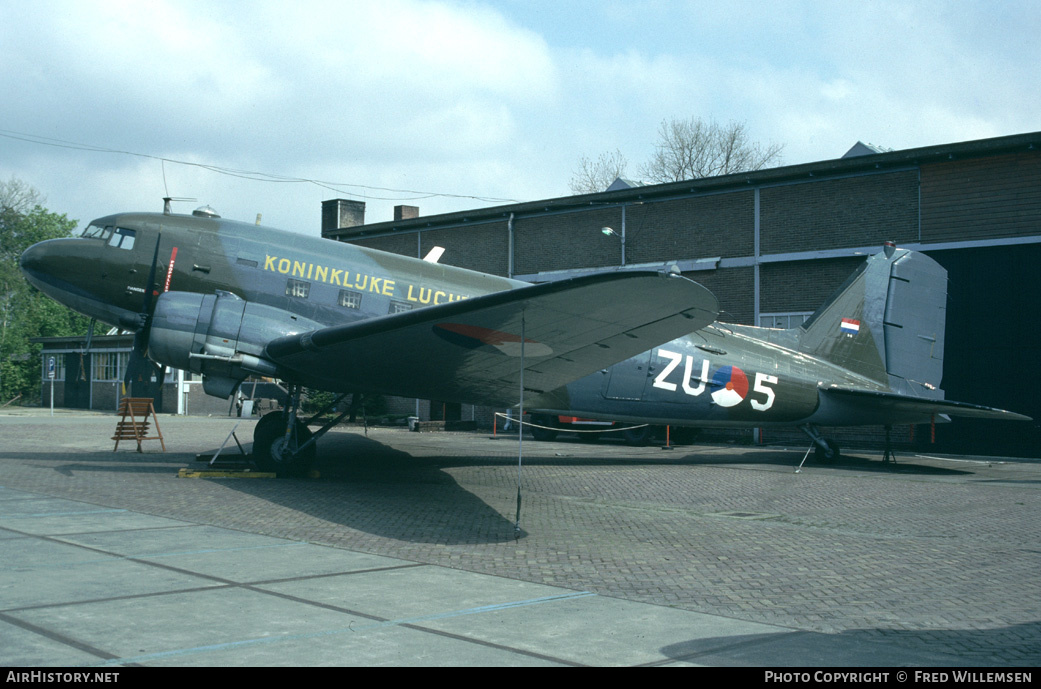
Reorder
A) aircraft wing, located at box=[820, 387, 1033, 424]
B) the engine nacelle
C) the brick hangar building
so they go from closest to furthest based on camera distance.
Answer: the engine nacelle
aircraft wing, located at box=[820, 387, 1033, 424]
the brick hangar building

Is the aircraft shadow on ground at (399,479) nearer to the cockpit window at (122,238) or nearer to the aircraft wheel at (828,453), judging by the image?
the aircraft wheel at (828,453)

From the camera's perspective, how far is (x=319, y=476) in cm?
1544

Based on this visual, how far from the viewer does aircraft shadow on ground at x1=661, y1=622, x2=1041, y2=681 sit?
523 centimetres

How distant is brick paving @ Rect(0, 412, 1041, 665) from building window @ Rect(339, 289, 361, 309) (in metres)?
Result: 3.19

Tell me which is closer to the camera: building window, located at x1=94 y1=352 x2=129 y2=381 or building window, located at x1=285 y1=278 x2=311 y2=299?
building window, located at x1=285 y1=278 x2=311 y2=299

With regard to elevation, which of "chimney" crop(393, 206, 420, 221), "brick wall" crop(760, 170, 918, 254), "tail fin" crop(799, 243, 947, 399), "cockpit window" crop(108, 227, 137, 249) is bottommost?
"tail fin" crop(799, 243, 947, 399)

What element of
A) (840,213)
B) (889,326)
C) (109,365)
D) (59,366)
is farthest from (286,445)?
(59,366)

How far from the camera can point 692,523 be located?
1124 cm

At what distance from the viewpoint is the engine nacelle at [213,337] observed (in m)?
13.9

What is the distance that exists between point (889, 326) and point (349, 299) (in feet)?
39.6

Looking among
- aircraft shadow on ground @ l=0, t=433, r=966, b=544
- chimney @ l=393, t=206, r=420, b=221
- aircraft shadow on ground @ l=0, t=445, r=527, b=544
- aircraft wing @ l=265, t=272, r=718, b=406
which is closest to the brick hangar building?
aircraft shadow on ground @ l=0, t=433, r=966, b=544

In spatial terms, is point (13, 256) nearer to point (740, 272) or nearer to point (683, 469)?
point (740, 272)

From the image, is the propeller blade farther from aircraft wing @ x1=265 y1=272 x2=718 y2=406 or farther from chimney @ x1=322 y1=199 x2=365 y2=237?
chimney @ x1=322 y1=199 x2=365 y2=237

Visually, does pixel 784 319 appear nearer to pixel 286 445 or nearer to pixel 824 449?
pixel 824 449
